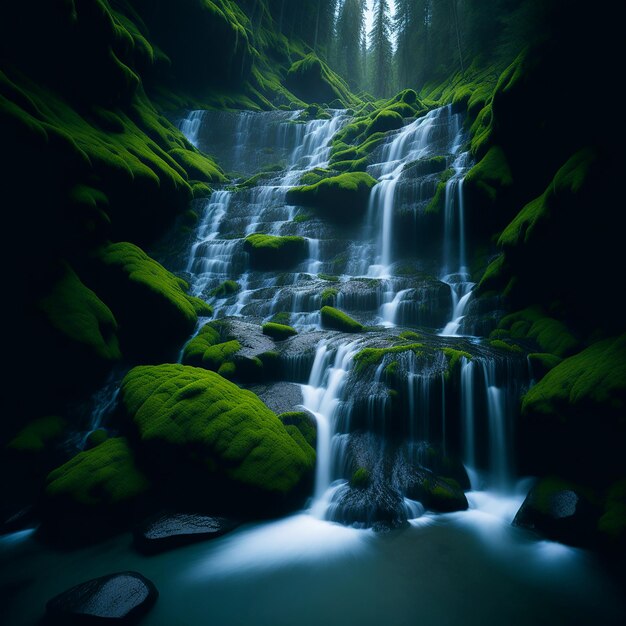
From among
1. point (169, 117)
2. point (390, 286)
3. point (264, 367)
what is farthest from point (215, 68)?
point (264, 367)

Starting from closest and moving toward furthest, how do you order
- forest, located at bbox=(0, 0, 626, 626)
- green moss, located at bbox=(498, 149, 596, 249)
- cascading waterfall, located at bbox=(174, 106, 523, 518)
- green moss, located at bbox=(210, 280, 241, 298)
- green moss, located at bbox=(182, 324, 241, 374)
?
1. forest, located at bbox=(0, 0, 626, 626)
2. cascading waterfall, located at bbox=(174, 106, 523, 518)
3. green moss, located at bbox=(498, 149, 596, 249)
4. green moss, located at bbox=(182, 324, 241, 374)
5. green moss, located at bbox=(210, 280, 241, 298)

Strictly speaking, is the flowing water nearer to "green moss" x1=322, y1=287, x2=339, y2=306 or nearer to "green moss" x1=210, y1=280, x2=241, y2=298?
"green moss" x1=322, y1=287, x2=339, y2=306

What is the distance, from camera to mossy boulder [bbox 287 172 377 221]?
17250 mm

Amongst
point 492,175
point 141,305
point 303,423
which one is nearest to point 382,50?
point 492,175

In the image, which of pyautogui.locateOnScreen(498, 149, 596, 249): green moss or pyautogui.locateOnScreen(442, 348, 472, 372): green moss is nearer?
pyautogui.locateOnScreen(498, 149, 596, 249): green moss

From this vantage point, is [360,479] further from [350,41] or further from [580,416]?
[350,41]

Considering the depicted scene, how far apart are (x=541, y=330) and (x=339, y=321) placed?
543 centimetres

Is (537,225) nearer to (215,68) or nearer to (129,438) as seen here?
(129,438)

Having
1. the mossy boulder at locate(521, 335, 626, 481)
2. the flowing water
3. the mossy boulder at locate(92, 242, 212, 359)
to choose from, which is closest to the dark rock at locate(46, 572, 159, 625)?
the flowing water

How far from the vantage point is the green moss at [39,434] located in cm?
762

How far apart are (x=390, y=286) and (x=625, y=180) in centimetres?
750

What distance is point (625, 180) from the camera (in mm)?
6641

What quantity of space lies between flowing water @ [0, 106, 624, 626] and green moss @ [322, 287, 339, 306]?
0.05 m

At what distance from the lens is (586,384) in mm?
5770
